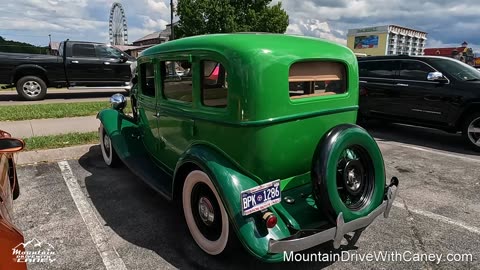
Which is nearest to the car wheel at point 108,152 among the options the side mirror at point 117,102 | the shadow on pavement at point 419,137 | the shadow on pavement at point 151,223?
the shadow on pavement at point 151,223

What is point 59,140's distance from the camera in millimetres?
5926

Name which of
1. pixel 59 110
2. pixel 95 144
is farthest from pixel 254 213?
pixel 59 110

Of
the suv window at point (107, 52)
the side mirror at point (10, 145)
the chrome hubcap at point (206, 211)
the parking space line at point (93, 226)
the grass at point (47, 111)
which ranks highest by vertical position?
the suv window at point (107, 52)

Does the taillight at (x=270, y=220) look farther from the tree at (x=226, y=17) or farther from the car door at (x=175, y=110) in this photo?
the tree at (x=226, y=17)

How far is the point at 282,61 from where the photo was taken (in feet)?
8.95

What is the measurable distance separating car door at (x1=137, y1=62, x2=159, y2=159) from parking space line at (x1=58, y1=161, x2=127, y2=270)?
0.94m

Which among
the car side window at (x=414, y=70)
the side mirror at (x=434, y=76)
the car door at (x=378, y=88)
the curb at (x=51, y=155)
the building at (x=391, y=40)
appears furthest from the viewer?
the building at (x=391, y=40)

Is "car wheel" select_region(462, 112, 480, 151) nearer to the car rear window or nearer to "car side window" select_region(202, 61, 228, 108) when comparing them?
the car rear window

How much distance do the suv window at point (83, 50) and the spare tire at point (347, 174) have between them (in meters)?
11.3

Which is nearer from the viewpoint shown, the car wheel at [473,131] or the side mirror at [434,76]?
the car wheel at [473,131]

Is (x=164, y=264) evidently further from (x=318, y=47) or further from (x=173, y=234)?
(x=318, y=47)

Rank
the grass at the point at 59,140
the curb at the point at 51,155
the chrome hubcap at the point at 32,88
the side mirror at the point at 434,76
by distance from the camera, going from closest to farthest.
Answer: the curb at the point at 51,155, the grass at the point at 59,140, the side mirror at the point at 434,76, the chrome hubcap at the point at 32,88

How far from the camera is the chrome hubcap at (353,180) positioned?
2.92 m

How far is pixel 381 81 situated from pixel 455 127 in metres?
1.74
